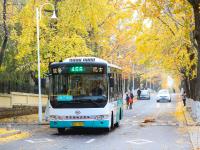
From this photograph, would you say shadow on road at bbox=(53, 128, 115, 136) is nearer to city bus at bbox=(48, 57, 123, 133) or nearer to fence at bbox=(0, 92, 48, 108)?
city bus at bbox=(48, 57, 123, 133)

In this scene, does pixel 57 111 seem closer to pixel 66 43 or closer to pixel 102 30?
pixel 66 43

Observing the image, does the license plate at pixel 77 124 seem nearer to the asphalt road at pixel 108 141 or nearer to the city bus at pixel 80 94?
the city bus at pixel 80 94

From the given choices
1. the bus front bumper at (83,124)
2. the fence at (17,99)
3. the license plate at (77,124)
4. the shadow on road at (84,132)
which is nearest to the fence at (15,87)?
the fence at (17,99)

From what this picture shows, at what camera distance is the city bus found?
73.8 ft

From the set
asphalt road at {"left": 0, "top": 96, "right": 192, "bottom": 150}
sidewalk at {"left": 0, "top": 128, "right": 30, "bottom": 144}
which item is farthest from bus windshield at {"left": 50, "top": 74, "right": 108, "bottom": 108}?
sidewalk at {"left": 0, "top": 128, "right": 30, "bottom": 144}

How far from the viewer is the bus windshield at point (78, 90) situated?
22516 millimetres

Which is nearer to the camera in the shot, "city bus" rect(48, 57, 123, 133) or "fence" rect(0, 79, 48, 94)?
"city bus" rect(48, 57, 123, 133)

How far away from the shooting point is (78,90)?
22703mm

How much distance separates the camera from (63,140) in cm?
2019

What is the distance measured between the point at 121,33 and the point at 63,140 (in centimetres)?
3479

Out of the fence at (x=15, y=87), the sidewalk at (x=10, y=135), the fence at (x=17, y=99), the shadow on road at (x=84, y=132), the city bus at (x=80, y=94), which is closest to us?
the sidewalk at (x=10, y=135)

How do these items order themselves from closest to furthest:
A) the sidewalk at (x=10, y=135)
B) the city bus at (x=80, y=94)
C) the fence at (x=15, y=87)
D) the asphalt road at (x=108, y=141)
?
the asphalt road at (x=108, y=141)
the sidewalk at (x=10, y=135)
the city bus at (x=80, y=94)
the fence at (x=15, y=87)

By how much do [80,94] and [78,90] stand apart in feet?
0.72

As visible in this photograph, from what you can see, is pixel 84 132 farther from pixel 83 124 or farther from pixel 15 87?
pixel 15 87
